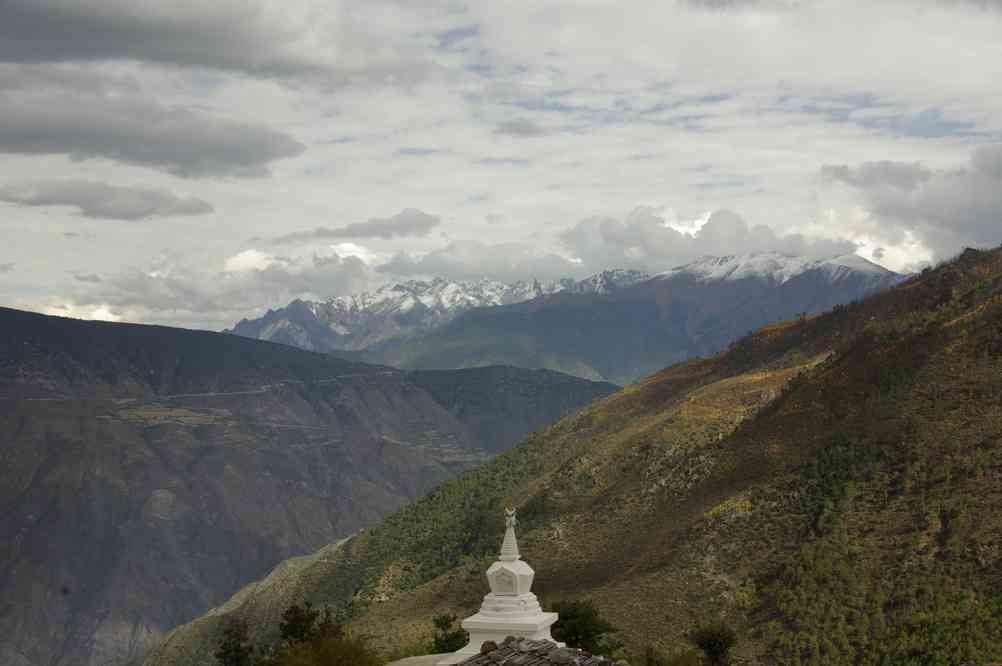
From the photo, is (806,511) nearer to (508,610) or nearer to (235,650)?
(235,650)

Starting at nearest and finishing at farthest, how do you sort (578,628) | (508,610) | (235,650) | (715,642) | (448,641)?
(508,610) → (715,642) → (578,628) → (448,641) → (235,650)

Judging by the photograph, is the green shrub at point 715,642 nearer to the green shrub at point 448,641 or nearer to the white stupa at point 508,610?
the green shrub at point 448,641

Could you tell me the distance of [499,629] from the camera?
55.5 metres

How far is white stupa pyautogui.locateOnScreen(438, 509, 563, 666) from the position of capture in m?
55.4

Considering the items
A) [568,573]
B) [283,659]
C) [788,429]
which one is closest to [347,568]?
[568,573]

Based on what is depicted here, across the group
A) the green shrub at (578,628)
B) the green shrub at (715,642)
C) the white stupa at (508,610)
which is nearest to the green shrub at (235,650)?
the green shrub at (578,628)

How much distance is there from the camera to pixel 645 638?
88125 millimetres

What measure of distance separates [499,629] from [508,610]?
94cm

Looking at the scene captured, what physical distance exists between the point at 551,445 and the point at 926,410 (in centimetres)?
7879

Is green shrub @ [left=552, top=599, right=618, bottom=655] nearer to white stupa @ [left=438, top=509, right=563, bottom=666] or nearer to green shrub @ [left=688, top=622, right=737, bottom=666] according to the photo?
green shrub @ [left=688, top=622, right=737, bottom=666]

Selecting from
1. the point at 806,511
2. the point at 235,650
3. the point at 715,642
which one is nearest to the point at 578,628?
the point at 715,642

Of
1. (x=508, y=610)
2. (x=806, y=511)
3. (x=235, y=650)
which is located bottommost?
(x=235, y=650)

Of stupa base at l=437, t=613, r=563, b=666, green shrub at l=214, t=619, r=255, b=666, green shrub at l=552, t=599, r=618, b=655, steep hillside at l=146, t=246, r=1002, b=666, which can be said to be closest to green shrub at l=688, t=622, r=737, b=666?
green shrub at l=552, t=599, r=618, b=655

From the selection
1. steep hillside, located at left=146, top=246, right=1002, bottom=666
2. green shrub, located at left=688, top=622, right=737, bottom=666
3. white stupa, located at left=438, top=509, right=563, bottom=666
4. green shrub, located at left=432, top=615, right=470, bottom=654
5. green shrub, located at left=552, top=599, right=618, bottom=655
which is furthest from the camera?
green shrub, located at left=432, top=615, right=470, bottom=654
